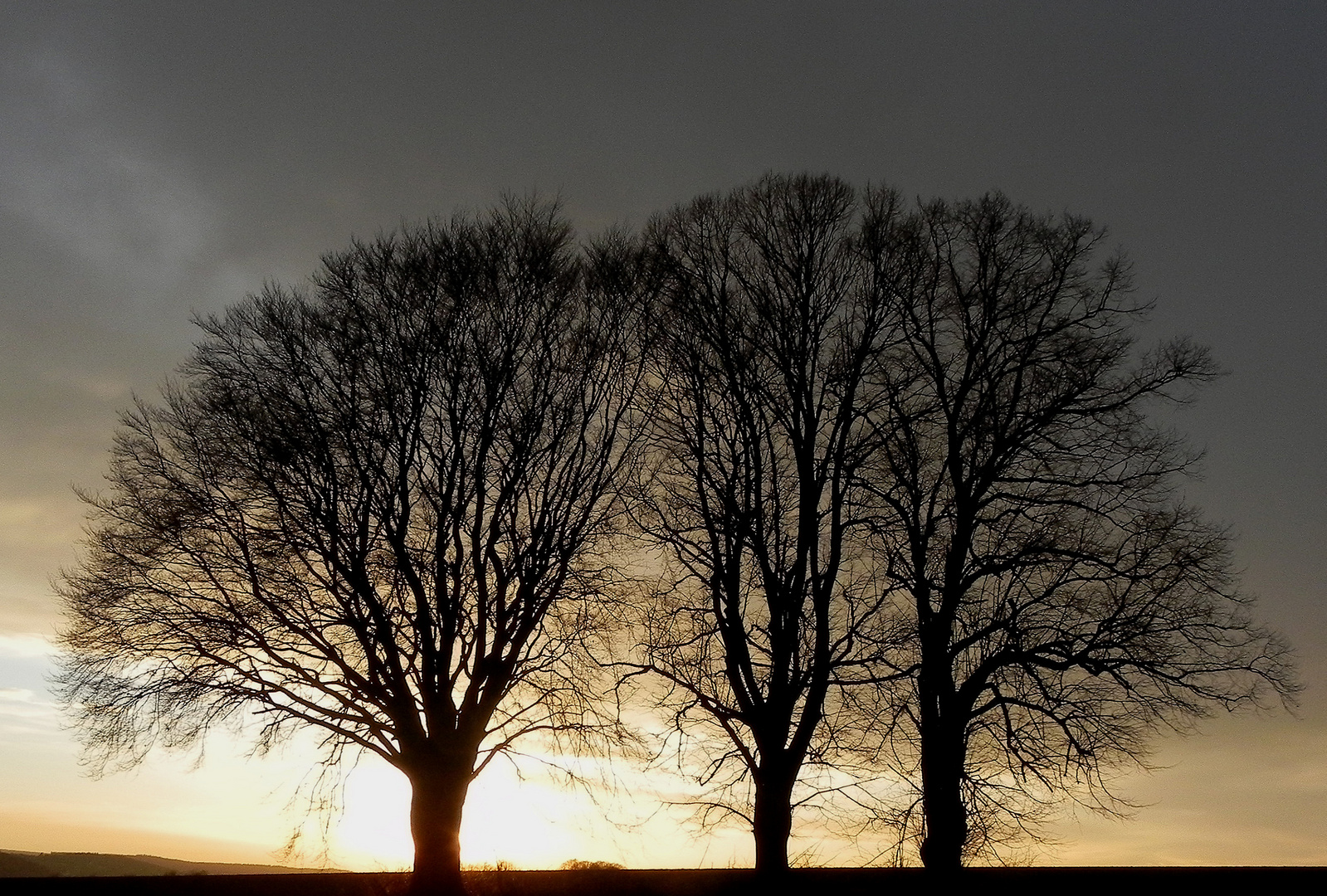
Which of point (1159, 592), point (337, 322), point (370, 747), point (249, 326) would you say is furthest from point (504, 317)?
point (1159, 592)

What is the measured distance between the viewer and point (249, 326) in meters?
22.1

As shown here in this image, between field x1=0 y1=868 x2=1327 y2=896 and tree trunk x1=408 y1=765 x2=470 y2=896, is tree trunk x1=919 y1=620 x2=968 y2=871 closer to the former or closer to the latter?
field x1=0 y1=868 x2=1327 y2=896

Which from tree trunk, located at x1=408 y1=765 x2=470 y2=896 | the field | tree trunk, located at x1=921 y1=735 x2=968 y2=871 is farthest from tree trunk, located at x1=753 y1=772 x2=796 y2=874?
tree trunk, located at x1=408 y1=765 x2=470 y2=896

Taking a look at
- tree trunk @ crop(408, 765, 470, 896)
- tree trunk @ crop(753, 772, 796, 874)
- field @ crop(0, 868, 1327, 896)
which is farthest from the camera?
tree trunk @ crop(408, 765, 470, 896)

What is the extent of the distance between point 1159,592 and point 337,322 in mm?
14635

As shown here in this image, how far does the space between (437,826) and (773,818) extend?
221 inches

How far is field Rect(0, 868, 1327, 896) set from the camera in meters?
18.3

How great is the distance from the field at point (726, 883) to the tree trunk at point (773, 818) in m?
0.38

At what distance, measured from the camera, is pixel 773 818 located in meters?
19.2

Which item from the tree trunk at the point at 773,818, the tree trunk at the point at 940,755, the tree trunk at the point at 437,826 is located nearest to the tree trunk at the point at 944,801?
the tree trunk at the point at 940,755

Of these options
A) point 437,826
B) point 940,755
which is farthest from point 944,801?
point 437,826

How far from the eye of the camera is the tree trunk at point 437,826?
1992cm

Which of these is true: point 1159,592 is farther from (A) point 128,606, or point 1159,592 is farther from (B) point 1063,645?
(A) point 128,606

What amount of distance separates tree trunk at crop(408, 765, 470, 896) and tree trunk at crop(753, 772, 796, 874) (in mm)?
4976
